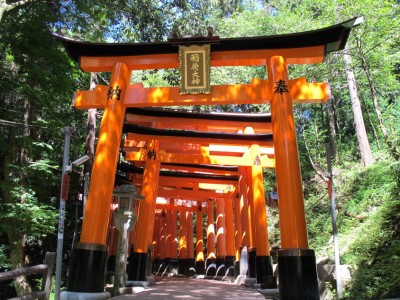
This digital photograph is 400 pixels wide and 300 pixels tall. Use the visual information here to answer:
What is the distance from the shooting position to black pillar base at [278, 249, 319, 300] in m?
6.39

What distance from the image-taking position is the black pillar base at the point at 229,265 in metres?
15.9

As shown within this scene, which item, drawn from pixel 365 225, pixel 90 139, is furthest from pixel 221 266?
pixel 365 225

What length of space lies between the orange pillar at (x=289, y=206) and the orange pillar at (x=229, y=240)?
9832 mm

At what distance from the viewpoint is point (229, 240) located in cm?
1705

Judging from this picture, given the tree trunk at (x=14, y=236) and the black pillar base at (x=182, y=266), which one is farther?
the black pillar base at (x=182, y=266)

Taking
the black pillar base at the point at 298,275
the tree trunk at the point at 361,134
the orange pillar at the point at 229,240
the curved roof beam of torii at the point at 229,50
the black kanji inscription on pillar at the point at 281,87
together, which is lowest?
the black pillar base at the point at 298,275

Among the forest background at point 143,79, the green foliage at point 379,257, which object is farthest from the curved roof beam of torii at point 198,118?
the green foliage at point 379,257

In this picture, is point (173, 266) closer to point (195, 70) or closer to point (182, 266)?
point (182, 266)

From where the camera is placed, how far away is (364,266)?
8414mm

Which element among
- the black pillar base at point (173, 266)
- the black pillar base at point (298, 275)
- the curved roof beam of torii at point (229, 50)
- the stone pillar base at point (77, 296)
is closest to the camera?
the black pillar base at point (298, 275)

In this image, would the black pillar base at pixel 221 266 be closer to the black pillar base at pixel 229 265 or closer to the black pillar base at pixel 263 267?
the black pillar base at pixel 229 265

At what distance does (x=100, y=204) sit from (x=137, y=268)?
164 inches

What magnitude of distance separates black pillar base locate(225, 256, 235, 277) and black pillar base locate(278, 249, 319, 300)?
970 centimetres

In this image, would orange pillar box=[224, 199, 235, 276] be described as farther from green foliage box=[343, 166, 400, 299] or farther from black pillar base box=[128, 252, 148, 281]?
green foliage box=[343, 166, 400, 299]
